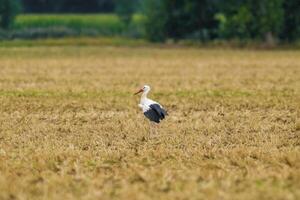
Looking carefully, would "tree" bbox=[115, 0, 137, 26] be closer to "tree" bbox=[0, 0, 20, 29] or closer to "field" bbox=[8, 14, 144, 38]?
"field" bbox=[8, 14, 144, 38]

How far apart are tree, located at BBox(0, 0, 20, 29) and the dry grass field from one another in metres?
58.3

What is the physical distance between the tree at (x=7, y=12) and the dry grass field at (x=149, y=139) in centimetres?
5829

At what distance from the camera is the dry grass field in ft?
34.0

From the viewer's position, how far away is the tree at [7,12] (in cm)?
8875

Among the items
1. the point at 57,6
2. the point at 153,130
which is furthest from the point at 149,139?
the point at 57,6

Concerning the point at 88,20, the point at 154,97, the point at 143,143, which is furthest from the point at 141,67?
the point at 88,20

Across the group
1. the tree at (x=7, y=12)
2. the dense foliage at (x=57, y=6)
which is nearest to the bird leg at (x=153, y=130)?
the tree at (x=7, y=12)

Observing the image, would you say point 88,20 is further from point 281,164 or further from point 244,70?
point 281,164

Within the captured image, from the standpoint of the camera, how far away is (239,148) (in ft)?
45.3

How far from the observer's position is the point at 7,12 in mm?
89375

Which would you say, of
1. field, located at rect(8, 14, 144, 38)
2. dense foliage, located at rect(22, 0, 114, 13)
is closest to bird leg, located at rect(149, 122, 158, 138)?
field, located at rect(8, 14, 144, 38)

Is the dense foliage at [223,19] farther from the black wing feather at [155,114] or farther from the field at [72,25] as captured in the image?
the black wing feather at [155,114]

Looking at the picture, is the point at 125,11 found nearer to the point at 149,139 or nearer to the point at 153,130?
the point at 153,130

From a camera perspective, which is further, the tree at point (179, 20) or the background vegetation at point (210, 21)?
the tree at point (179, 20)
